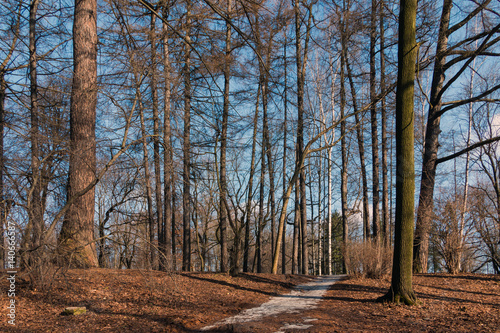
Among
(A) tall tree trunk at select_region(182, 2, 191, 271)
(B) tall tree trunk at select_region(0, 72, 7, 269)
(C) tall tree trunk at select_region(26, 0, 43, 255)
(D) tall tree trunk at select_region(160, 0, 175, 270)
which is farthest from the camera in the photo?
(A) tall tree trunk at select_region(182, 2, 191, 271)

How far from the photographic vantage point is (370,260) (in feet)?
29.7

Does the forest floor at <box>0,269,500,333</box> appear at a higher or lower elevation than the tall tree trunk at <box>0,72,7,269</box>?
lower

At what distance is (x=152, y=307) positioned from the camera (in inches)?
213

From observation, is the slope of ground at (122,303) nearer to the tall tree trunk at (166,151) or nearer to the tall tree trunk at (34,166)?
the tall tree trunk at (166,151)

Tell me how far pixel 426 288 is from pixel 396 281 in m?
1.98

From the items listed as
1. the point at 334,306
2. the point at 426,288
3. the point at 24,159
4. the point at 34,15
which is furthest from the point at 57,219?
the point at 426,288

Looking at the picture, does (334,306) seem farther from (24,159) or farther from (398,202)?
(24,159)

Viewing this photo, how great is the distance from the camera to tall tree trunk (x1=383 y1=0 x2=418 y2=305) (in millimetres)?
5879

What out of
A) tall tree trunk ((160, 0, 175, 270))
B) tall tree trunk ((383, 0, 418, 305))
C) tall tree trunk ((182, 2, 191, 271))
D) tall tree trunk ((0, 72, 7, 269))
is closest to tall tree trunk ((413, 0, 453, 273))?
tall tree trunk ((383, 0, 418, 305))

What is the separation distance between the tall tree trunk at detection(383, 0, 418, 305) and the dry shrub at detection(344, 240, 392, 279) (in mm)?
2980

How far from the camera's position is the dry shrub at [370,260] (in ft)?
29.4

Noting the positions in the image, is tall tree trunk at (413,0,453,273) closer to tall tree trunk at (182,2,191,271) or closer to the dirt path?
the dirt path

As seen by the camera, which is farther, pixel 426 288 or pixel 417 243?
pixel 417 243

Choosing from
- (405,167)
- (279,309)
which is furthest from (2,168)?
(405,167)
